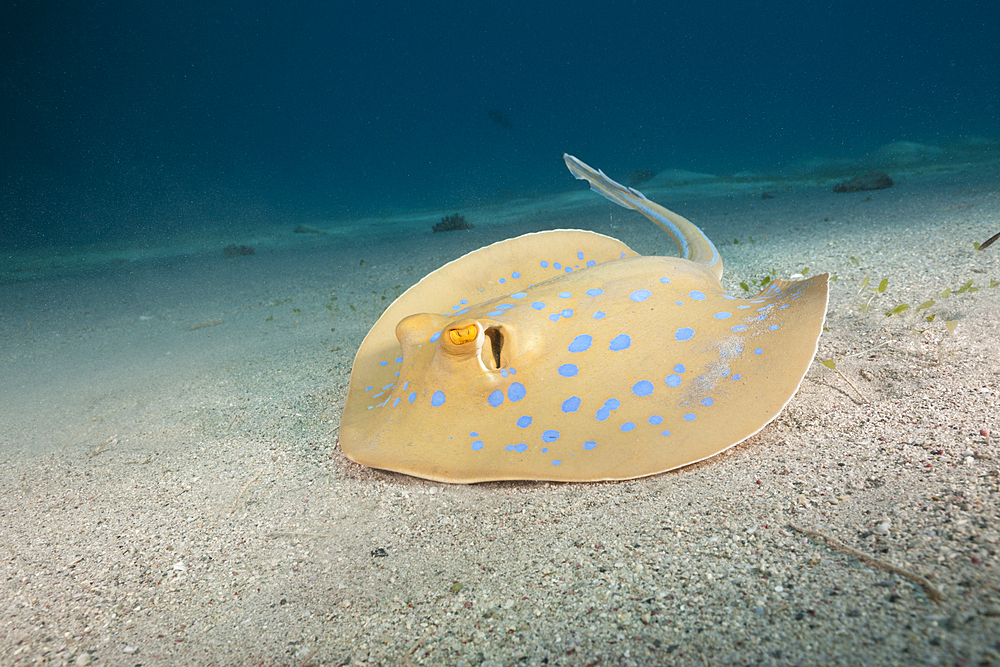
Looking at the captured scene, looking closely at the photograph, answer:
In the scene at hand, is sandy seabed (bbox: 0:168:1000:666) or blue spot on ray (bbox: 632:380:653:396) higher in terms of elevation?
blue spot on ray (bbox: 632:380:653:396)

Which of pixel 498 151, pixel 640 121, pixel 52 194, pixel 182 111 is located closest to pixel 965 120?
pixel 640 121

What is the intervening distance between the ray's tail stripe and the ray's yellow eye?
1945 mm

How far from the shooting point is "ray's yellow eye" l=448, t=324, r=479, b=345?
1895mm

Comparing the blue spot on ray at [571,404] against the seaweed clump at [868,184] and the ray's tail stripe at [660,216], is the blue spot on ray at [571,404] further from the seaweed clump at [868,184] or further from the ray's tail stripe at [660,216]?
the seaweed clump at [868,184]

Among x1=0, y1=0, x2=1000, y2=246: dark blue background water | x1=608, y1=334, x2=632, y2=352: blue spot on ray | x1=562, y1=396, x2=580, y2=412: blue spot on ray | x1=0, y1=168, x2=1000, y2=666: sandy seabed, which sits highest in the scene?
x1=0, y1=0, x2=1000, y2=246: dark blue background water

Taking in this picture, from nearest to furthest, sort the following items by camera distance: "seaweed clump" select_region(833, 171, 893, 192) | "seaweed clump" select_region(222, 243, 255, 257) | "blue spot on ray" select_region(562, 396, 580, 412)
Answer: "blue spot on ray" select_region(562, 396, 580, 412)
"seaweed clump" select_region(833, 171, 893, 192)
"seaweed clump" select_region(222, 243, 255, 257)

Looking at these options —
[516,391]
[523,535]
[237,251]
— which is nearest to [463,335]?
[516,391]

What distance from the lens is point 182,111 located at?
2822 inches

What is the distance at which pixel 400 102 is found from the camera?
111 m

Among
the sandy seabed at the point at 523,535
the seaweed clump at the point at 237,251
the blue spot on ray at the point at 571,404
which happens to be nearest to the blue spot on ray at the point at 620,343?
the blue spot on ray at the point at 571,404

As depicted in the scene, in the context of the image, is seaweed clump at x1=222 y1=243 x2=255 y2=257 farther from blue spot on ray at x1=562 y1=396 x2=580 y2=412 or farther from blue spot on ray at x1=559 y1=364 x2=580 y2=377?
blue spot on ray at x1=562 y1=396 x2=580 y2=412

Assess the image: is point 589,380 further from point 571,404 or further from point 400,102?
point 400,102

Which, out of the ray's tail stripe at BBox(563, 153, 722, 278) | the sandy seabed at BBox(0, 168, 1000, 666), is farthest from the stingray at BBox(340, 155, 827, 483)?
the ray's tail stripe at BBox(563, 153, 722, 278)

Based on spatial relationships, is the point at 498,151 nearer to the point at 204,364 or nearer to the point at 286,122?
the point at 286,122
